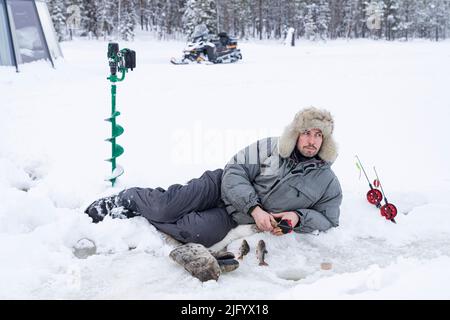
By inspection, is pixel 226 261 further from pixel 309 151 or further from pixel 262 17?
pixel 262 17

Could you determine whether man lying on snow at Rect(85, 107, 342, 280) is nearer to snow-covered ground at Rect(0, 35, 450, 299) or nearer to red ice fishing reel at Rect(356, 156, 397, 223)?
snow-covered ground at Rect(0, 35, 450, 299)

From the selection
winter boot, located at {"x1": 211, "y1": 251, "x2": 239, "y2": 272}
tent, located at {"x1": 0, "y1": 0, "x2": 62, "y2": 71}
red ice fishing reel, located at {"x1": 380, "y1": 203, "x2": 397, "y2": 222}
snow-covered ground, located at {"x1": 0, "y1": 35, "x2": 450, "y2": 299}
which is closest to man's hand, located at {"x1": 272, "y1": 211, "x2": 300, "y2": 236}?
snow-covered ground, located at {"x1": 0, "y1": 35, "x2": 450, "y2": 299}

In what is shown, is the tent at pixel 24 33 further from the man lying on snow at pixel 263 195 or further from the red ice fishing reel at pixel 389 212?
the red ice fishing reel at pixel 389 212

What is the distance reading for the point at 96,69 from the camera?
14.3m

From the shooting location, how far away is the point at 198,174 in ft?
16.6

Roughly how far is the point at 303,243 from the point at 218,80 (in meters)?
8.86

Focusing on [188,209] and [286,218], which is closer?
[286,218]

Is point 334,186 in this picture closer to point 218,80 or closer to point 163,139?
point 163,139

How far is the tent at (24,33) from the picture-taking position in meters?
Answer: 11.1

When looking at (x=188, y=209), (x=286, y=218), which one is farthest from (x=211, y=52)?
(x=286, y=218)

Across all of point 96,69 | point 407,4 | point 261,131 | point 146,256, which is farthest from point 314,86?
point 407,4

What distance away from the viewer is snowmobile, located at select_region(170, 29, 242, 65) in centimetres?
1734

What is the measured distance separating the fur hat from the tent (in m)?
9.69

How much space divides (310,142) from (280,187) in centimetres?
44
